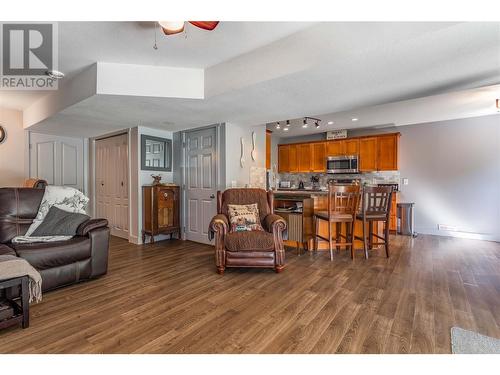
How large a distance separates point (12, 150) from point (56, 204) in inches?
110

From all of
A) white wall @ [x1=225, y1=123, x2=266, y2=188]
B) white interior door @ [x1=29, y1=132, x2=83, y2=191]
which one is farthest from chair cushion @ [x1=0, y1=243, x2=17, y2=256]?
white interior door @ [x1=29, y1=132, x2=83, y2=191]

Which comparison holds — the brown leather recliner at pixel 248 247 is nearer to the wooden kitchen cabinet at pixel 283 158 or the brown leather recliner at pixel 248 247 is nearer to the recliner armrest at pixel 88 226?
the recliner armrest at pixel 88 226

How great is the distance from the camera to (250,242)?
111 inches

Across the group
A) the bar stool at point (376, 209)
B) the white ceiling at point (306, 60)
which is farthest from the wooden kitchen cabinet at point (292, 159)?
the white ceiling at point (306, 60)

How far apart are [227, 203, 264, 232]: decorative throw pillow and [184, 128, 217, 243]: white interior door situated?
3.21 feet

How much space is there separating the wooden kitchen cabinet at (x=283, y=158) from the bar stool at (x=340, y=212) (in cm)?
298

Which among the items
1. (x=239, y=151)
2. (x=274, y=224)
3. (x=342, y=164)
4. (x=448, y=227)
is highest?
(x=239, y=151)

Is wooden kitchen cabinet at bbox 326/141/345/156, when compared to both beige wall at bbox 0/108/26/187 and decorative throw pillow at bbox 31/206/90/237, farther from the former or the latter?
beige wall at bbox 0/108/26/187

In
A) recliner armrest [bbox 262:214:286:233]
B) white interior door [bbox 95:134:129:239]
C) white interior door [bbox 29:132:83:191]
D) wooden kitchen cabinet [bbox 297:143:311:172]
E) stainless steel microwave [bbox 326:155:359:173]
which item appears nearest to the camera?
recliner armrest [bbox 262:214:286:233]

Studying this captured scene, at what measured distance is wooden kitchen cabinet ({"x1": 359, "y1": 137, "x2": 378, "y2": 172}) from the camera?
216 inches

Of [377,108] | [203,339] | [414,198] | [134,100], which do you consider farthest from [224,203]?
[414,198]

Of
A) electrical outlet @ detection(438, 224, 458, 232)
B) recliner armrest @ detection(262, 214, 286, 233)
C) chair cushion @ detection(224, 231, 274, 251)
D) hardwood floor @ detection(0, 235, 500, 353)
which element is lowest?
hardwood floor @ detection(0, 235, 500, 353)

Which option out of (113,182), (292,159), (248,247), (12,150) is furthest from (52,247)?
(292,159)

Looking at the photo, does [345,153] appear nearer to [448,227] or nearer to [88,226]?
[448,227]
